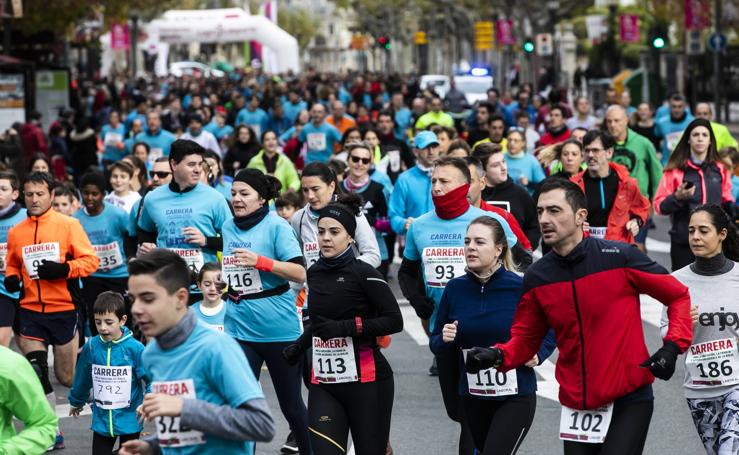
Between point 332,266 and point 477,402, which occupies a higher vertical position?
point 332,266

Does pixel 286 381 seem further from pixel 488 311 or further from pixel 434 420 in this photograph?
pixel 434 420

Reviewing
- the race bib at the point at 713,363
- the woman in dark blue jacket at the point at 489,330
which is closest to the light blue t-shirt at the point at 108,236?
the woman in dark blue jacket at the point at 489,330

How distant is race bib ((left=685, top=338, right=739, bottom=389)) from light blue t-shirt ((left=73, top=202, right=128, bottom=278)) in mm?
5151

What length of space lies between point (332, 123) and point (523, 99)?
6.87 m

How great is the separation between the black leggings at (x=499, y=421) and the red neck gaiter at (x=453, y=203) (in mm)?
1378

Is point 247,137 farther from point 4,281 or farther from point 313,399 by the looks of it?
point 313,399

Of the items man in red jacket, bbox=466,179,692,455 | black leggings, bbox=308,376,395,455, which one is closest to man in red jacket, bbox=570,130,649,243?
black leggings, bbox=308,376,395,455

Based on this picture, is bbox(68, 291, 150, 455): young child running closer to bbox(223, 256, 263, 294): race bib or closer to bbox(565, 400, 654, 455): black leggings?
bbox(223, 256, 263, 294): race bib

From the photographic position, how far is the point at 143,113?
26.9 metres

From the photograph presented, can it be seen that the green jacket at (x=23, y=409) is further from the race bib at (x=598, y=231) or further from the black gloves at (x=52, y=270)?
the race bib at (x=598, y=231)

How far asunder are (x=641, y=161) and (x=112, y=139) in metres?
10.8

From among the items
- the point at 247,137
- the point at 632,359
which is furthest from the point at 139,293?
the point at 247,137

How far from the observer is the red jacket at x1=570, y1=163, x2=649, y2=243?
454 inches

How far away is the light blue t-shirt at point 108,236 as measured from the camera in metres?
11.6
